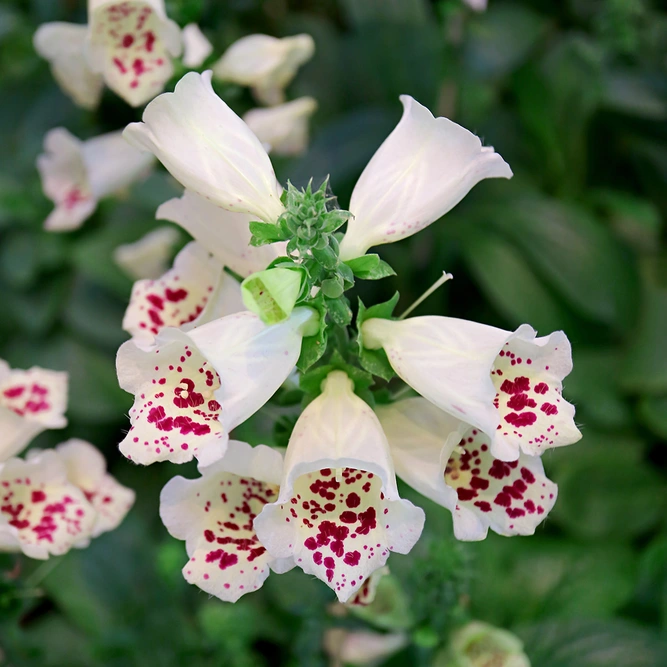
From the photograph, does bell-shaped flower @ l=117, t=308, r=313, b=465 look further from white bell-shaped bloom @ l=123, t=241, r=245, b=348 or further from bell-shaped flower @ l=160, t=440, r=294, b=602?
white bell-shaped bloom @ l=123, t=241, r=245, b=348

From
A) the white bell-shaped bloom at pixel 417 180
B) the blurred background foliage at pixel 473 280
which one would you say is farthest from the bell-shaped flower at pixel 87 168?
the white bell-shaped bloom at pixel 417 180

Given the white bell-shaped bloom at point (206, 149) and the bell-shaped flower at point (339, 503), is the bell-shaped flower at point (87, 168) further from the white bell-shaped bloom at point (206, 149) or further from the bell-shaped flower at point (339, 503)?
the bell-shaped flower at point (339, 503)

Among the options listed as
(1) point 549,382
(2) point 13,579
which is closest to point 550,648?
(1) point 549,382

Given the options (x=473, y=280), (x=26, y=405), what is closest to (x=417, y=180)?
(x=26, y=405)

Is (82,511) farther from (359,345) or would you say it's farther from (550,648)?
(550,648)

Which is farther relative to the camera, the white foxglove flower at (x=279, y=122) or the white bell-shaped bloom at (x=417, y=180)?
the white foxglove flower at (x=279, y=122)

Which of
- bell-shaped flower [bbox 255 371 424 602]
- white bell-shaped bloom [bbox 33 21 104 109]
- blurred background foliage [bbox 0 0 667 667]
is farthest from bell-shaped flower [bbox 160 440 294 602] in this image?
white bell-shaped bloom [bbox 33 21 104 109]

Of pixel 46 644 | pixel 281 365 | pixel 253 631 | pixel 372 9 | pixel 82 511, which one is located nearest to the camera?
pixel 281 365
